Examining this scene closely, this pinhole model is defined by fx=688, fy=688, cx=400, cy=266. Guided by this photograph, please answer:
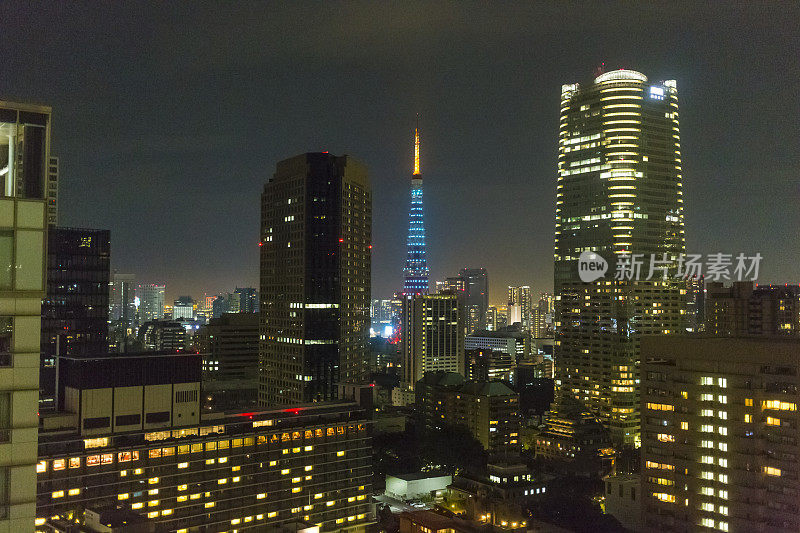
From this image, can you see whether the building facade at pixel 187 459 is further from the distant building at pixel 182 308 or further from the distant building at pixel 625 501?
the distant building at pixel 182 308

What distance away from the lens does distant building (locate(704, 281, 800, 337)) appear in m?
38.3

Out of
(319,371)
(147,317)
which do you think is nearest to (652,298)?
(319,371)

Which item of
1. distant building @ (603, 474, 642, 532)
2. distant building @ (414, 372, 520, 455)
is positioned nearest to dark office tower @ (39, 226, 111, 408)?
distant building @ (414, 372, 520, 455)

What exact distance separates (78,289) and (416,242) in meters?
57.7

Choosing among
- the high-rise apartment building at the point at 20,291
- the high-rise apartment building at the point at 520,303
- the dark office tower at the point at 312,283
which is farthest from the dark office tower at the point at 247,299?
the high-rise apartment building at the point at 20,291

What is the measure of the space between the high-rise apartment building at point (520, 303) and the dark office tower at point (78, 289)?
77.4m

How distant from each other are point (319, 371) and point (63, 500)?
61.9 feet

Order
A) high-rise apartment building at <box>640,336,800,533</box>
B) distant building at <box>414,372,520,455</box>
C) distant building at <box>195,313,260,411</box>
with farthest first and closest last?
distant building at <box>195,313,260,411</box> < distant building at <box>414,372,520,455</box> < high-rise apartment building at <box>640,336,800,533</box>

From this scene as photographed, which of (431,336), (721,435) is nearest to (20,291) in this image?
(721,435)

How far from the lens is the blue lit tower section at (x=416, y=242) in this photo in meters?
84.8

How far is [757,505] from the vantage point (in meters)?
19.3

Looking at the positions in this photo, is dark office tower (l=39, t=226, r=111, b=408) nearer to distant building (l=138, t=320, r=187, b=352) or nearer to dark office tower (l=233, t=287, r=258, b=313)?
distant building (l=138, t=320, r=187, b=352)

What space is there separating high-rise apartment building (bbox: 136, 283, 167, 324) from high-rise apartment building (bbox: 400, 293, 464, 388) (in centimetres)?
4291

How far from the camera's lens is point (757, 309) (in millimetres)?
38969
